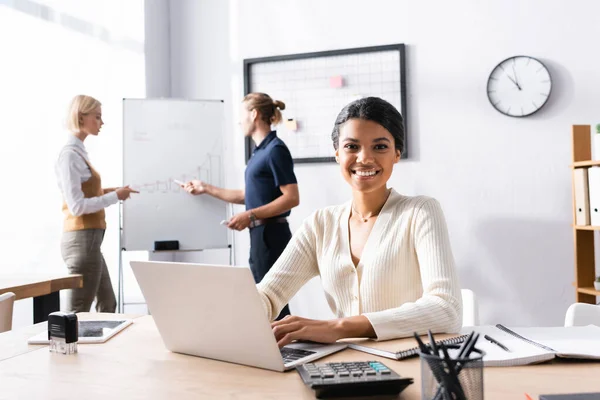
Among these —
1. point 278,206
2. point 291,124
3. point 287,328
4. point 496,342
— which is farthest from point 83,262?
point 496,342

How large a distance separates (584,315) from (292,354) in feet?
2.93

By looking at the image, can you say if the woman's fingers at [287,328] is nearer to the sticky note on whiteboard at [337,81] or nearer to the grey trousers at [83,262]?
the grey trousers at [83,262]

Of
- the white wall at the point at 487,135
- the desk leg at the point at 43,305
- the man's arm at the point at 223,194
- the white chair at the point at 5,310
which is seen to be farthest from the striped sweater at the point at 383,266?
the white wall at the point at 487,135

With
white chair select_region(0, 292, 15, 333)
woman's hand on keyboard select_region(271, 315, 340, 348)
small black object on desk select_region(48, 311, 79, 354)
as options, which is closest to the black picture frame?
white chair select_region(0, 292, 15, 333)

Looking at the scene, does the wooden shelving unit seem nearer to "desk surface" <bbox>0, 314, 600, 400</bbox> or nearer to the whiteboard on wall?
the whiteboard on wall

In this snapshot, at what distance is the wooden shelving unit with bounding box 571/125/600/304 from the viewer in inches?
122

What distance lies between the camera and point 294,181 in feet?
10.4

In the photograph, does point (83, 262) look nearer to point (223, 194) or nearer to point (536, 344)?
point (223, 194)

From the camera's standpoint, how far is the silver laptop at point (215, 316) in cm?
105

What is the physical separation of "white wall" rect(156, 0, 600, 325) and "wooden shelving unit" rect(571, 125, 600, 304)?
1.05 feet

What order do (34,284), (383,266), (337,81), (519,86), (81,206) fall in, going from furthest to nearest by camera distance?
(337,81), (519,86), (81,206), (34,284), (383,266)

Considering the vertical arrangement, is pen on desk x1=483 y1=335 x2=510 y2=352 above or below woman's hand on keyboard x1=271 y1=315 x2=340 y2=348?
below

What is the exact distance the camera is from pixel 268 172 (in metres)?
3.20

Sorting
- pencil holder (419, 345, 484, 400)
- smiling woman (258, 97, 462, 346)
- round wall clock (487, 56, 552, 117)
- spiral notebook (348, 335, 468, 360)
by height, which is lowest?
spiral notebook (348, 335, 468, 360)
